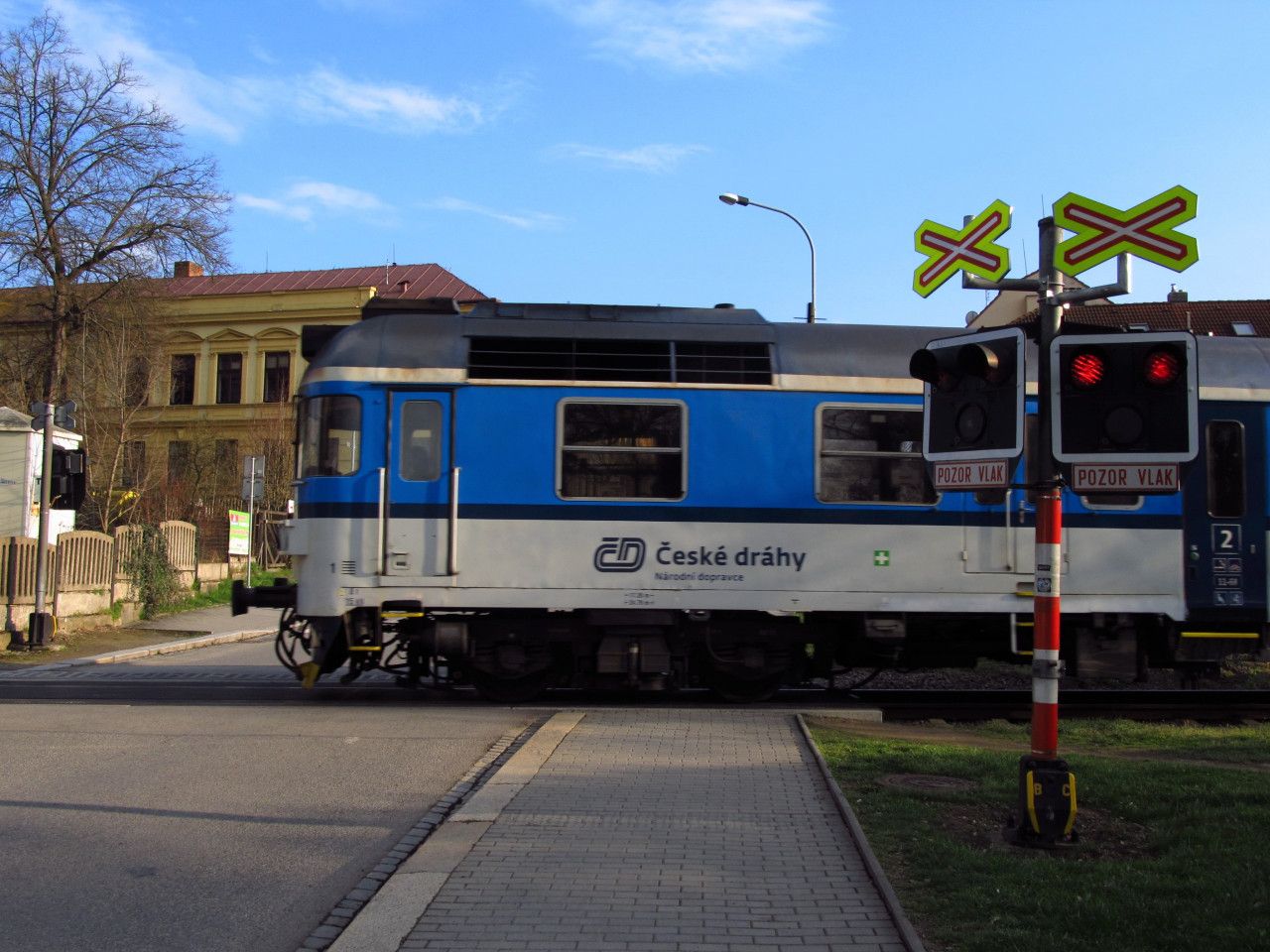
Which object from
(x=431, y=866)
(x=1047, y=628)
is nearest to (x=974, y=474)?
(x=1047, y=628)

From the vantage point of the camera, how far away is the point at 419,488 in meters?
10.7

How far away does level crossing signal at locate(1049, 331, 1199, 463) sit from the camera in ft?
19.0

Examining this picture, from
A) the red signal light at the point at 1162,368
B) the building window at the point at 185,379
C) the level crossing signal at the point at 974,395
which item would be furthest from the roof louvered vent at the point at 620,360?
the building window at the point at 185,379

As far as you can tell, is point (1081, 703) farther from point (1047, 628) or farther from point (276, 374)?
point (276, 374)

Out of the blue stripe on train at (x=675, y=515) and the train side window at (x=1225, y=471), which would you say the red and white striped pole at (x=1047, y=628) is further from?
the train side window at (x=1225, y=471)

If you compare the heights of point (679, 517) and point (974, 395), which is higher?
point (974, 395)

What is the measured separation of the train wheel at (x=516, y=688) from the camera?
11.2 m

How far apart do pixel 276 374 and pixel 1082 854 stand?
168ft

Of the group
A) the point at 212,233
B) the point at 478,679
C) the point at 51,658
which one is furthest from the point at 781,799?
the point at 212,233

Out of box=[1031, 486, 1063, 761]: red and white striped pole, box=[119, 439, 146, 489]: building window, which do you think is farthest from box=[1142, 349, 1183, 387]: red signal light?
box=[119, 439, 146, 489]: building window

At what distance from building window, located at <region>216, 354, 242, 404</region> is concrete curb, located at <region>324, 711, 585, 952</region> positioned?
48798mm

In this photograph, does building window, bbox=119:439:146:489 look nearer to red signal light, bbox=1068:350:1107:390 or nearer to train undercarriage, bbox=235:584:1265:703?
train undercarriage, bbox=235:584:1265:703

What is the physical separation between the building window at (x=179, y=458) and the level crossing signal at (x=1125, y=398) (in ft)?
142

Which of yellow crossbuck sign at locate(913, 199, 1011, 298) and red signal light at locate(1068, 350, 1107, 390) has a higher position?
yellow crossbuck sign at locate(913, 199, 1011, 298)
